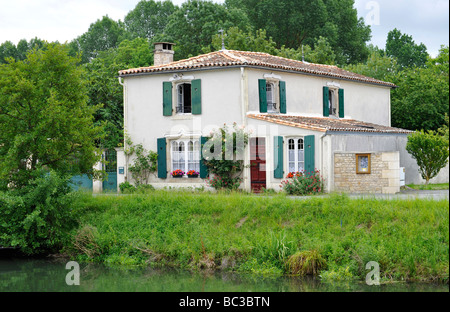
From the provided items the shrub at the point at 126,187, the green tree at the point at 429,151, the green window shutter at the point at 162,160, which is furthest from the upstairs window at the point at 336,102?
the shrub at the point at 126,187

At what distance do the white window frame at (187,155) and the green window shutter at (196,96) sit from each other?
42.7 inches

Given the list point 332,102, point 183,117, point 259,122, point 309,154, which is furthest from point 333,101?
point 183,117

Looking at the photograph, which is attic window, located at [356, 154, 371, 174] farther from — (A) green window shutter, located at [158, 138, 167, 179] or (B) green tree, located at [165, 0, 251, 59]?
(B) green tree, located at [165, 0, 251, 59]

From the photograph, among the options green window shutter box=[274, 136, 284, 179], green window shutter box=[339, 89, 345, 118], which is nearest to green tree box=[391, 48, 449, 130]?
→ green window shutter box=[339, 89, 345, 118]

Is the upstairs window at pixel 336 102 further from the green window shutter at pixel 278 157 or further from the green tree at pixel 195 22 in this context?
the green tree at pixel 195 22

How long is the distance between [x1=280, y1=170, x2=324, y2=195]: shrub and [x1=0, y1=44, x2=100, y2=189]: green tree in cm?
657

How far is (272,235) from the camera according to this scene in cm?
1540

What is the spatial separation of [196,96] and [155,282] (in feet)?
34.7

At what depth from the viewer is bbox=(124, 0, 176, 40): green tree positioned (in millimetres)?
57281

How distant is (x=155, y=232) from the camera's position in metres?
17.3

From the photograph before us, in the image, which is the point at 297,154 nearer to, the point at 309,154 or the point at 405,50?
the point at 309,154
